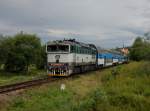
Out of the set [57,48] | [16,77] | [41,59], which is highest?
[57,48]

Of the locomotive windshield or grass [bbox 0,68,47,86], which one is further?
grass [bbox 0,68,47,86]

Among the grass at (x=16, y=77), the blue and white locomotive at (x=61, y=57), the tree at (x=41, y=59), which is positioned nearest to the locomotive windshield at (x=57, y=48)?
the blue and white locomotive at (x=61, y=57)

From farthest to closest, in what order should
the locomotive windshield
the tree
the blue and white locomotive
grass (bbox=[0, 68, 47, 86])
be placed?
the tree < grass (bbox=[0, 68, 47, 86]) < the locomotive windshield < the blue and white locomotive

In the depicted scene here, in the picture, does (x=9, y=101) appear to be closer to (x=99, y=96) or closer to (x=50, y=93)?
(x=50, y=93)

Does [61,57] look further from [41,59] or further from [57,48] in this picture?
[41,59]

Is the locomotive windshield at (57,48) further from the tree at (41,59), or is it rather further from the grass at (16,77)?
the tree at (41,59)

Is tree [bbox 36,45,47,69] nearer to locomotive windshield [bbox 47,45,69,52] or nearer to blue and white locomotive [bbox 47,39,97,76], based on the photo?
locomotive windshield [bbox 47,45,69,52]

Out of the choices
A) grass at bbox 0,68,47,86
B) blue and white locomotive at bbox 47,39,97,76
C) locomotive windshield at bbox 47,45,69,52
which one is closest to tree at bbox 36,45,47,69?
grass at bbox 0,68,47,86

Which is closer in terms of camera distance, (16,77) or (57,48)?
(57,48)

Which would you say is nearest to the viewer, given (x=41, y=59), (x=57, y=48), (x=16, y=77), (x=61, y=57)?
(x=61, y=57)

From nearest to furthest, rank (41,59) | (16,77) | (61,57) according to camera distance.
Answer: (61,57) → (16,77) → (41,59)

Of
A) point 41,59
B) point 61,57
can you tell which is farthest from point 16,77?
point 41,59

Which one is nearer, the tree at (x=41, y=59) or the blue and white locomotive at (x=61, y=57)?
the blue and white locomotive at (x=61, y=57)

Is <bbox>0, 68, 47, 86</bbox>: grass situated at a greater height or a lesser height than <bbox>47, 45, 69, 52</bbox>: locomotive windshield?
lesser
